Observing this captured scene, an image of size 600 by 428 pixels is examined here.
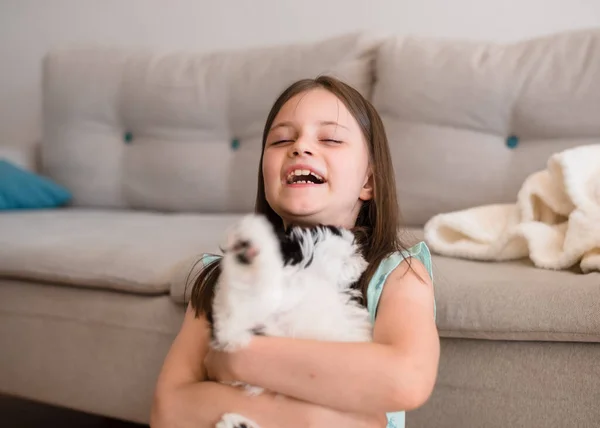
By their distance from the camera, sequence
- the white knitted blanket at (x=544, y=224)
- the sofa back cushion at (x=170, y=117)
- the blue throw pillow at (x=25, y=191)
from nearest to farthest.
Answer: the white knitted blanket at (x=544, y=224), the sofa back cushion at (x=170, y=117), the blue throw pillow at (x=25, y=191)

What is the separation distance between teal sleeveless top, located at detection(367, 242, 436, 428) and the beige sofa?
0.11 meters

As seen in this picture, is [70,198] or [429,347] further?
[70,198]

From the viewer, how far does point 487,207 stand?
50.9 inches

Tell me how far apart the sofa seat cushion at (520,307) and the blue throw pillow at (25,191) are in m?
1.58

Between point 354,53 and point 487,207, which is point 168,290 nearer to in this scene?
point 487,207

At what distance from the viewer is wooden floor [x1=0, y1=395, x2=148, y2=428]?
4.76 ft

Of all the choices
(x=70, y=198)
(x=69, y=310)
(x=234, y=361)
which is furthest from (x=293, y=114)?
(x=70, y=198)

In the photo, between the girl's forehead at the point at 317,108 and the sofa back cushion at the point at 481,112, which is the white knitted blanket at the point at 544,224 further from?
the girl's forehead at the point at 317,108

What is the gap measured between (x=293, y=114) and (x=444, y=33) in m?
1.22

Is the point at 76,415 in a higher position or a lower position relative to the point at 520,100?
lower

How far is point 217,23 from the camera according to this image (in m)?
2.28

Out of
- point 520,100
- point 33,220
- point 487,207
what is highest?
point 520,100

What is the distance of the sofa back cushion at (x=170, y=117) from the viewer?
1.80 meters

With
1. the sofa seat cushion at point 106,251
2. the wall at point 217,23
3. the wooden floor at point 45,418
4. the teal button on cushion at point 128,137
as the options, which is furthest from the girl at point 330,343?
the teal button on cushion at point 128,137
